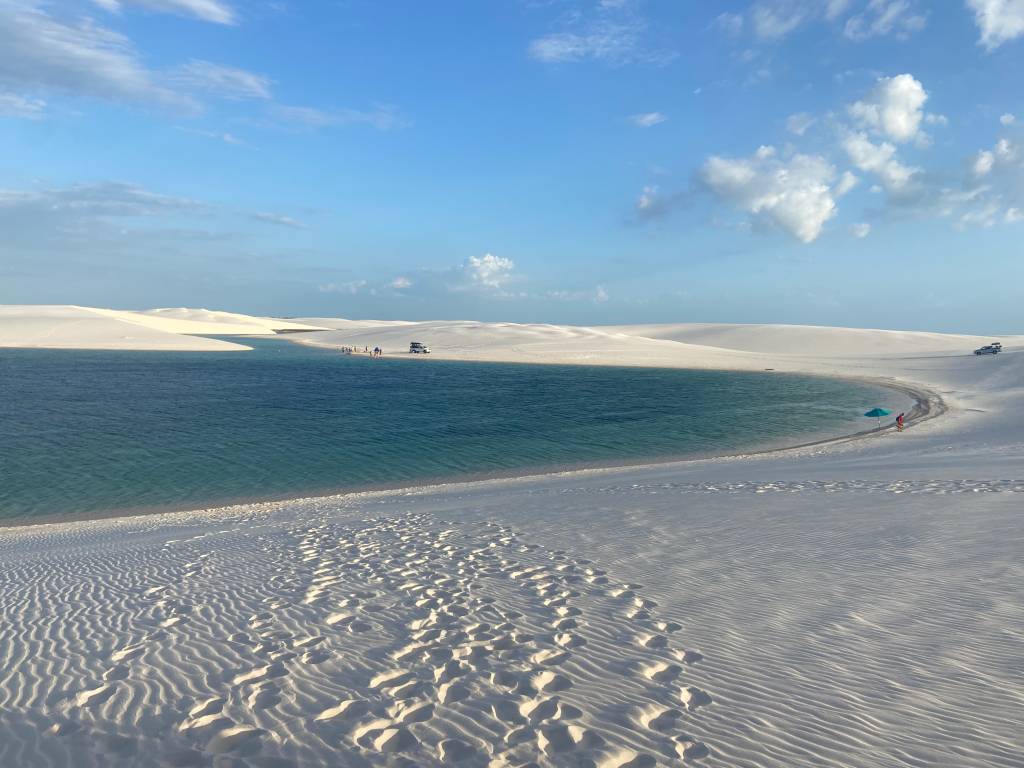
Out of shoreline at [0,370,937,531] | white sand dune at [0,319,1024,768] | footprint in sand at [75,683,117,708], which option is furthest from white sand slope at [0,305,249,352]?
footprint in sand at [75,683,117,708]

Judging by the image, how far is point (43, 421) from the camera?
30469 mm

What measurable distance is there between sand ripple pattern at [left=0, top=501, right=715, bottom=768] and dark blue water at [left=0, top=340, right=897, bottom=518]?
33.8 ft

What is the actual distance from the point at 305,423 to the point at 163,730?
2711 cm

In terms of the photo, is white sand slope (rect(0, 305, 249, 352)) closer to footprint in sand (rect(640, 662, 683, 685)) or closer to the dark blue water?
the dark blue water

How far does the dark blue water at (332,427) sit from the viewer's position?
20406mm

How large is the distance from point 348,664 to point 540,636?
182 cm

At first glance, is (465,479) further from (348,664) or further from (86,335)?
(86,335)

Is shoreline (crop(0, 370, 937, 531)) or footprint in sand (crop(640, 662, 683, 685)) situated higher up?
footprint in sand (crop(640, 662, 683, 685))

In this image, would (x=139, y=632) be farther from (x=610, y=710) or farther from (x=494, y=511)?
(x=494, y=511)

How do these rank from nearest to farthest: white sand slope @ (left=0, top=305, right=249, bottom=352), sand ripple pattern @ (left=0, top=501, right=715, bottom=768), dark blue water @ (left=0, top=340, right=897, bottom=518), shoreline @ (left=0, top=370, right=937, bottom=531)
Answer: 1. sand ripple pattern @ (left=0, top=501, right=715, bottom=768)
2. shoreline @ (left=0, top=370, right=937, bottom=531)
3. dark blue water @ (left=0, top=340, right=897, bottom=518)
4. white sand slope @ (left=0, top=305, right=249, bottom=352)

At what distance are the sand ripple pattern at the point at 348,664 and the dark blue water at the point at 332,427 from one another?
10.3 m

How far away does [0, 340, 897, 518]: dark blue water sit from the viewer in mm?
20406

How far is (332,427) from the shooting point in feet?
98.9

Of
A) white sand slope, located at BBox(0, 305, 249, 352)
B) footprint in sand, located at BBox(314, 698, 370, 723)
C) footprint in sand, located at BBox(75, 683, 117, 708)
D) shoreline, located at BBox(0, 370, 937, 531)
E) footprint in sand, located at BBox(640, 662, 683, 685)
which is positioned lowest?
shoreline, located at BBox(0, 370, 937, 531)
